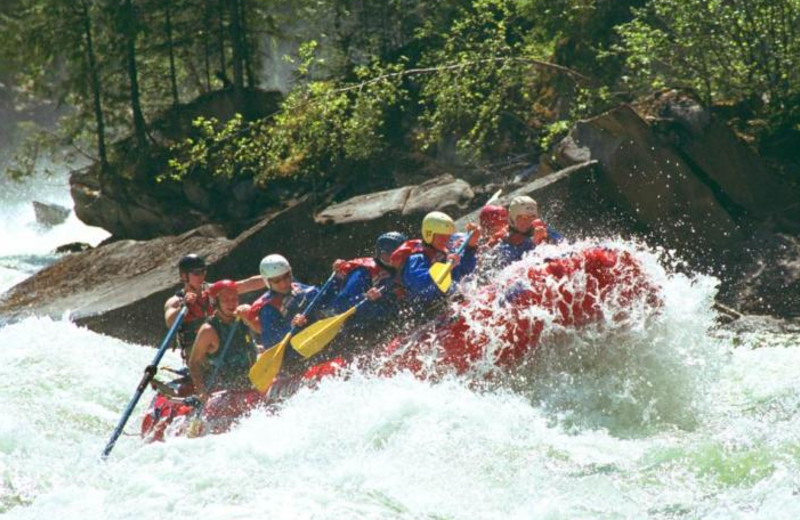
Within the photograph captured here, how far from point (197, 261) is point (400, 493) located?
129 inches

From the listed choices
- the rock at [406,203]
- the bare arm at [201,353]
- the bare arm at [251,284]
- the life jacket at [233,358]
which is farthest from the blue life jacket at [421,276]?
the rock at [406,203]

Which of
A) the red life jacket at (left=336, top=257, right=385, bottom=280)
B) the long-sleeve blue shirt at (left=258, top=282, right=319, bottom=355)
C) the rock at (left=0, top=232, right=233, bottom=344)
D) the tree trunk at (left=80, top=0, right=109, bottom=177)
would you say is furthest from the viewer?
the tree trunk at (left=80, top=0, right=109, bottom=177)

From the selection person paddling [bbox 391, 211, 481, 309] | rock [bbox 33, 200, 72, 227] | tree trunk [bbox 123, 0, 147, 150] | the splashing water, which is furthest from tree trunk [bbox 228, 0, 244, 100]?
person paddling [bbox 391, 211, 481, 309]

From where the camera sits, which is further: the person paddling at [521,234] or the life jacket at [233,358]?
the person paddling at [521,234]

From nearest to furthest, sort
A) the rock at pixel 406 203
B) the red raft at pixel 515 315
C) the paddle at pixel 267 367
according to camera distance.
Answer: the red raft at pixel 515 315
the paddle at pixel 267 367
the rock at pixel 406 203

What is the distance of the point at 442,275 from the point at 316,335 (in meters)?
1.06

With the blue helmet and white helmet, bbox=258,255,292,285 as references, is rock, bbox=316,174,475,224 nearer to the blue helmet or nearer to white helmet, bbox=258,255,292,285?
the blue helmet

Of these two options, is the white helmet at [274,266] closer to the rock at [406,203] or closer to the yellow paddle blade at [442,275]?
the yellow paddle blade at [442,275]

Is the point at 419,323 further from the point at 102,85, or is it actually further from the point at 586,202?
the point at 102,85

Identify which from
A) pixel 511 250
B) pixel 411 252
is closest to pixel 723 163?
pixel 511 250

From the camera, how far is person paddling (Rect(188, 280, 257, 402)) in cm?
930

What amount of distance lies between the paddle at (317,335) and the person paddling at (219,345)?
1.62ft

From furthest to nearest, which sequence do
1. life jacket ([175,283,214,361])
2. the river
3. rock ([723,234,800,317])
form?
rock ([723,234,800,317]) → life jacket ([175,283,214,361]) → the river

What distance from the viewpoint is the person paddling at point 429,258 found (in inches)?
368
